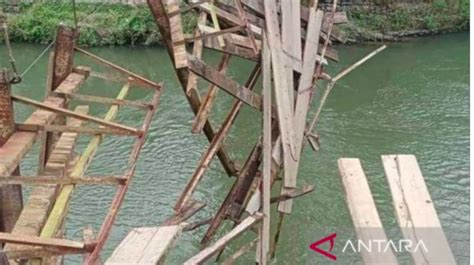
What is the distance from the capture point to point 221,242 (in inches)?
127

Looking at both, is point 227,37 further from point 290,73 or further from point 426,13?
point 426,13

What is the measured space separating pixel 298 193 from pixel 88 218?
293 centimetres

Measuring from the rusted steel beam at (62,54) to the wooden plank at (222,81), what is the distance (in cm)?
89

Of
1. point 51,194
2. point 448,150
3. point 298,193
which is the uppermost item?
point 51,194

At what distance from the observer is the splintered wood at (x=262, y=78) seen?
431 cm

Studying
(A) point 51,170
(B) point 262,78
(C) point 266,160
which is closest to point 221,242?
(A) point 51,170

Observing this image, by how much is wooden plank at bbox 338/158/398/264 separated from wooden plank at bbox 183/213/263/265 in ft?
2.30

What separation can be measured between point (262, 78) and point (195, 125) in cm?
77

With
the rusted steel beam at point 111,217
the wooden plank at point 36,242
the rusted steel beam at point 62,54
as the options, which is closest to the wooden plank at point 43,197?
the wooden plank at point 36,242

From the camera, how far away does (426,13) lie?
55.3 ft

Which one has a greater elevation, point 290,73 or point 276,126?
point 290,73

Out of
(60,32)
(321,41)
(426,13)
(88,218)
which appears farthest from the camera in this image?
(426,13)

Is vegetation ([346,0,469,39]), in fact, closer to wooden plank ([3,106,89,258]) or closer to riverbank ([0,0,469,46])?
riverbank ([0,0,469,46])

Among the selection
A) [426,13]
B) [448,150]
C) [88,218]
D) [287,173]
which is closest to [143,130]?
[287,173]
